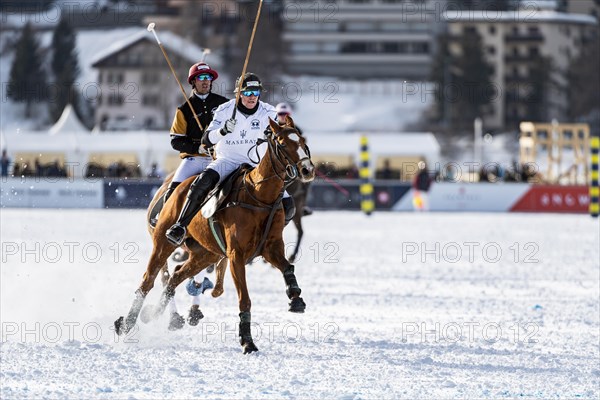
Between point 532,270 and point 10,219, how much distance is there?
15068mm

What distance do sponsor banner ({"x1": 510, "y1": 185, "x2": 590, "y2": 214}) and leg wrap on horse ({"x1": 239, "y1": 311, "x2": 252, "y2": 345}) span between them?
28828mm

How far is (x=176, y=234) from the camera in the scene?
933cm

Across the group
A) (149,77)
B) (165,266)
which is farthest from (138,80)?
(165,266)

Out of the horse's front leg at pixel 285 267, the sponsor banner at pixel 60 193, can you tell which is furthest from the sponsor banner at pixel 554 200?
the horse's front leg at pixel 285 267

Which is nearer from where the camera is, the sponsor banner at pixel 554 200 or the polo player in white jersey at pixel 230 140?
the polo player in white jersey at pixel 230 140

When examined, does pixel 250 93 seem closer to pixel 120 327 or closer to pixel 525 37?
pixel 120 327

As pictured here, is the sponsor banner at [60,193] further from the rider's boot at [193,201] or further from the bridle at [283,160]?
the bridle at [283,160]

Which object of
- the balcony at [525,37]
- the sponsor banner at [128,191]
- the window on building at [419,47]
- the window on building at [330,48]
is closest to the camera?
the sponsor banner at [128,191]

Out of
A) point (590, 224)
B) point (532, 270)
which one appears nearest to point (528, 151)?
point (590, 224)

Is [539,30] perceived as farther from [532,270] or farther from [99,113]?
[532,270]

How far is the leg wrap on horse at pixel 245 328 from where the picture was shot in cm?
855

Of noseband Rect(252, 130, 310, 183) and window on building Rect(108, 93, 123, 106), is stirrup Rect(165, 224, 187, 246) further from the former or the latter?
window on building Rect(108, 93, 123, 106)

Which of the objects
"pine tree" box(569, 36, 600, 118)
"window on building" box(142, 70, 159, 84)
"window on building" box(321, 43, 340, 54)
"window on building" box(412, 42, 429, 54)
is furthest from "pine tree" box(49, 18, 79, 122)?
"pine tree" box(569, 36, 600, 118)

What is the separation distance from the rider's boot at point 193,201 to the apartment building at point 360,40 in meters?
96.3
